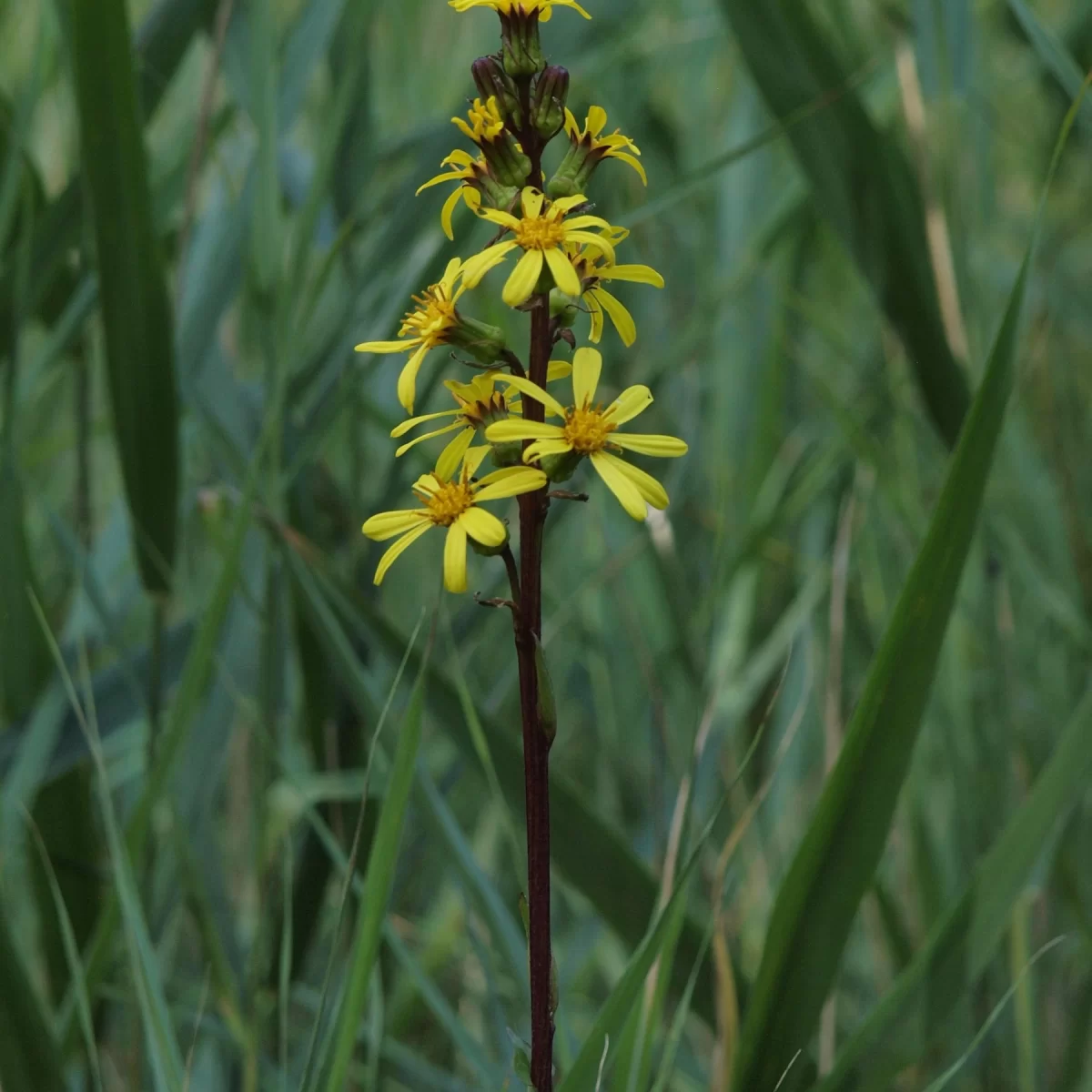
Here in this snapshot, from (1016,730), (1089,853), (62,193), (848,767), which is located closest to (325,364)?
(62,193)

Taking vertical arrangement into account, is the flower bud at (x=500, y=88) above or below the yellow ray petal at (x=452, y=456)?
above

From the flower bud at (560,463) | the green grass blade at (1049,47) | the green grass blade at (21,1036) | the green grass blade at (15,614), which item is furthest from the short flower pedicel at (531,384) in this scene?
the green grass blade at (15,614)

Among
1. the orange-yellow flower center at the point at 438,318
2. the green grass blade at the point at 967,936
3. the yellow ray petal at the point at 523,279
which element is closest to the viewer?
the yellow ray petal at the point at 523,279

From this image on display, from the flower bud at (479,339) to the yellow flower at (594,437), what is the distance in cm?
4

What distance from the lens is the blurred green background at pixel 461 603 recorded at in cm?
96

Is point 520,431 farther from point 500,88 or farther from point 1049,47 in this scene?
point 1049,47

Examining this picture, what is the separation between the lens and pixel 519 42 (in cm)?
60

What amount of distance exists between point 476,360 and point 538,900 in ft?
0.94

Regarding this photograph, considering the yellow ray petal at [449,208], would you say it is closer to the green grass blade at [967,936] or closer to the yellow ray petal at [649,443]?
the yellow ray petal at [649,443]

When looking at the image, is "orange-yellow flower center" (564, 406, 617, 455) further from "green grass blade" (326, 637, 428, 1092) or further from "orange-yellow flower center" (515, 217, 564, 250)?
"green grass blade" (326, 637, 428, 1092)

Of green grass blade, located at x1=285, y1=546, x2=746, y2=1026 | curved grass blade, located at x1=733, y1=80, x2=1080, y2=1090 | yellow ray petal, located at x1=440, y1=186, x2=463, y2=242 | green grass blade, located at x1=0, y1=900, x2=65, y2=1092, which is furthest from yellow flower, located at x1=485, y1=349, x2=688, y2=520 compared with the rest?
green grass blade, located at x1=0, y1=900, x2=65, y2=1092

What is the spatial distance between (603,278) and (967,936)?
55cm

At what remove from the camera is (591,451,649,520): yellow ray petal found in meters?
0.56

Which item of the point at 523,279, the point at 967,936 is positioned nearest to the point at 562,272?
the point at 523,279
